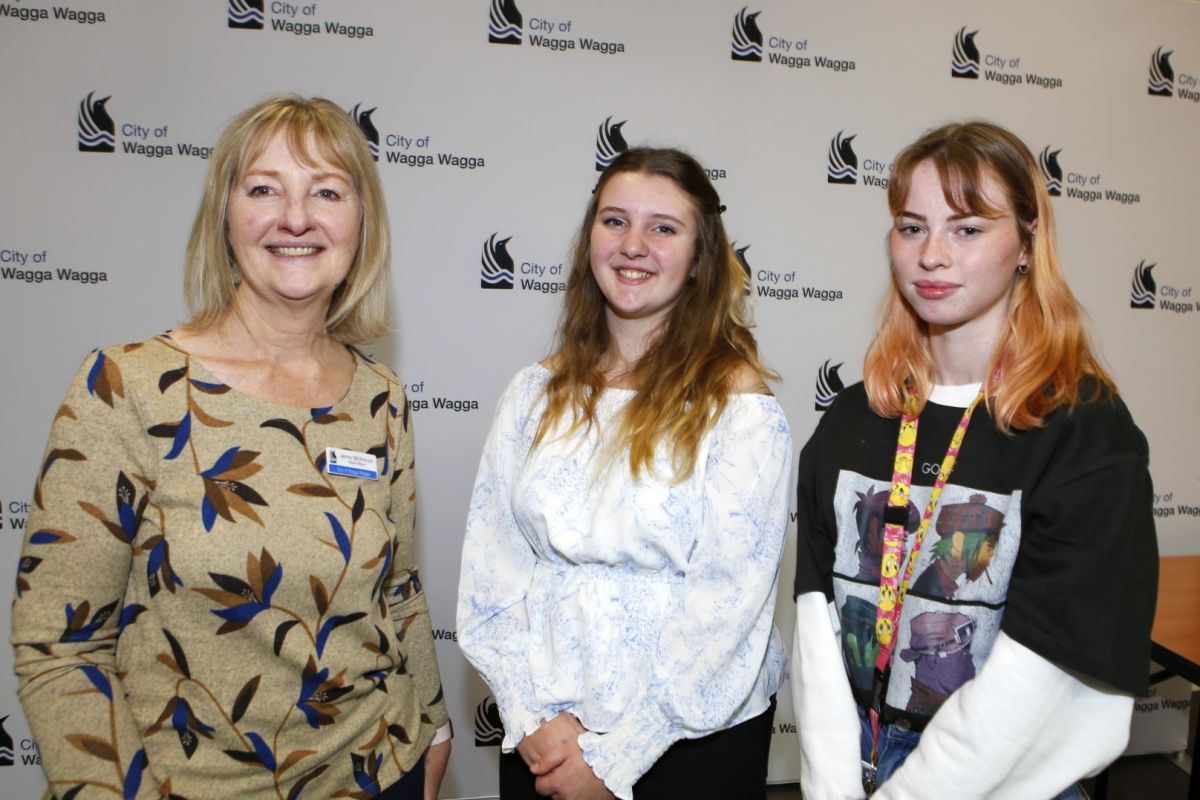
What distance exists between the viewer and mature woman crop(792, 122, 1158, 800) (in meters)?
1.12

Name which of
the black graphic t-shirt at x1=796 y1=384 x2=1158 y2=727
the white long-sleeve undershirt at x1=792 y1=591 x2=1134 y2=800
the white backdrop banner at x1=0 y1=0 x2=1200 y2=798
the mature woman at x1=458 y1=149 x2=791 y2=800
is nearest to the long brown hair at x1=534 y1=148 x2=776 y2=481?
the mature woman at x1=458 y1=149 x2=791 y2=800

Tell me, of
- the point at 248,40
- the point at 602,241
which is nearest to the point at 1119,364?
the point at 602,241

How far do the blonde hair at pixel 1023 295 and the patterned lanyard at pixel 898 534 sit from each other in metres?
0.08

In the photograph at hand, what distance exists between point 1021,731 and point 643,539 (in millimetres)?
683

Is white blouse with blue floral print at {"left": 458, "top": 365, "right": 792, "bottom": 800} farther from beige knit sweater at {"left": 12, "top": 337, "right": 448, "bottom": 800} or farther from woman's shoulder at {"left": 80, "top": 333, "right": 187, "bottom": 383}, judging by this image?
woman's shoulder at {"left": 80, "top": 333, "right": 187, "bottom": 383}

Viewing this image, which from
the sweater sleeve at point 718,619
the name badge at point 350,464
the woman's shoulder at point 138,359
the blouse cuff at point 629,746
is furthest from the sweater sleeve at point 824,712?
the woman's shoulder at point 138,359

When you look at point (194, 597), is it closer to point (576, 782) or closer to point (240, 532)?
point (240, 532)

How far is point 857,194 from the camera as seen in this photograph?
10.2 feet

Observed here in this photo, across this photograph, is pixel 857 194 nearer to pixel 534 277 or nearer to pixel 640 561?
pixel 534 277

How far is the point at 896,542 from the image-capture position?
4.27 feet

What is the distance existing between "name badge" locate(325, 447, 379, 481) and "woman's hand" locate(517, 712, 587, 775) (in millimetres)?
587

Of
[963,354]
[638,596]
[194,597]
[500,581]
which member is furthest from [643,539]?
[194,597]

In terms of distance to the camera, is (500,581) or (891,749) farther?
(500,581)

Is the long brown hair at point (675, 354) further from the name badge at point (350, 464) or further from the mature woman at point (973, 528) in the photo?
the name badge at point (350, 464)
